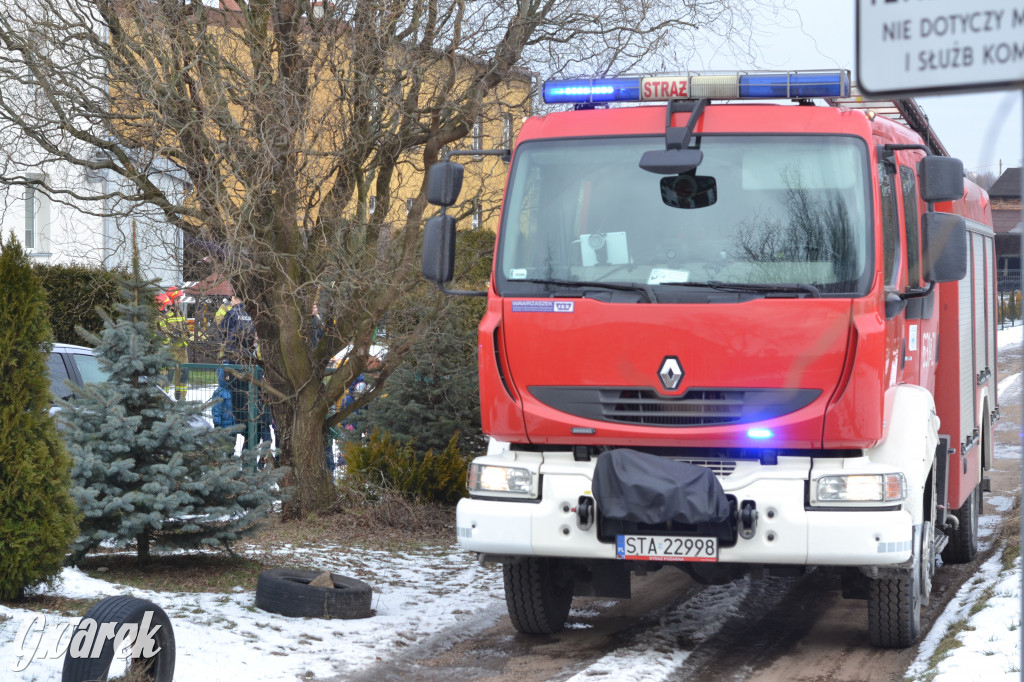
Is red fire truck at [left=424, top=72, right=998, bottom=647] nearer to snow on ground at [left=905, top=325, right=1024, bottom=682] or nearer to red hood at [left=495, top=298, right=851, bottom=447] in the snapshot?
red hood at [left=495, top=298, right=851, bottom=447]

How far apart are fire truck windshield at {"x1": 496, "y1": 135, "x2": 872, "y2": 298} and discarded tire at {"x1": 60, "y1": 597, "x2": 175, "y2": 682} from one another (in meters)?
2.56

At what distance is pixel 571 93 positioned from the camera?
22.9 ft

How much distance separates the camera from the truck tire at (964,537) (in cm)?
927

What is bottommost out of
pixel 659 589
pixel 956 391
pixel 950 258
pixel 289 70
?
pixel 659 589

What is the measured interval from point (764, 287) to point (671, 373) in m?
0.67

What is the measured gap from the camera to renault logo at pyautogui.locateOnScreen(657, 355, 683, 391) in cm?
613

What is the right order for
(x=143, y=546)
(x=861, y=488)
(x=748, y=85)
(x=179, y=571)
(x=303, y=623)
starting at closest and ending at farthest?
1. (x=861, y=488)
2. (x=748, y=85)
3. (x=303, y=623)
4. (x=143, y=546)
5. (x=179, y=571)

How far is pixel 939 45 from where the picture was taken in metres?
3.02

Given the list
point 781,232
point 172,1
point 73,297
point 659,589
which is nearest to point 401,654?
point 659,589

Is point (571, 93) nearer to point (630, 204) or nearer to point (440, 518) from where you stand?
point (630, 204)

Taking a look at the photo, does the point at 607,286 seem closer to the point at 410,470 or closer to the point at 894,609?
the point at 894,609

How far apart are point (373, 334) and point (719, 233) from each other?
177 inches

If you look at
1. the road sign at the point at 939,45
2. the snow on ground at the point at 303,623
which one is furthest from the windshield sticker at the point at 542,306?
the road sign at the point at 939,45

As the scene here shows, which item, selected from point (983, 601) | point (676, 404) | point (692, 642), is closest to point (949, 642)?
point (983, 601)
